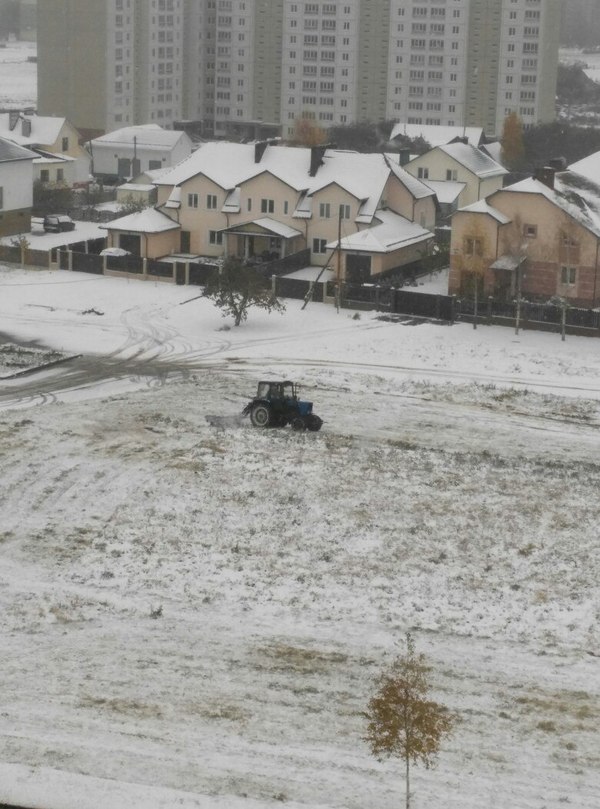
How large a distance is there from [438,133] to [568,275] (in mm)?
53362

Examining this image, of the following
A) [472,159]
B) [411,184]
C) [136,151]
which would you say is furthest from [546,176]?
[136,151]

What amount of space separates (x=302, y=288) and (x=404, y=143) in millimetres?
52986

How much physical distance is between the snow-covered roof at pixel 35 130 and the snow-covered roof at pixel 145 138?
7987mm

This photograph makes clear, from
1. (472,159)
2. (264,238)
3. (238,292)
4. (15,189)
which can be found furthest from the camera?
(472,159)

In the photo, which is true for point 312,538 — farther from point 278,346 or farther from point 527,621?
point 278,346

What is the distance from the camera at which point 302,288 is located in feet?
215

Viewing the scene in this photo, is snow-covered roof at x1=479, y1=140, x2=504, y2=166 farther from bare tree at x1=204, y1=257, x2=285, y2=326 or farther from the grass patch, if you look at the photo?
the grass patch

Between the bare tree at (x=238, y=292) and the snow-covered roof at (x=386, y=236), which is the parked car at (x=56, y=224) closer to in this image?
the snow-covered roof at (x=386, y=236)

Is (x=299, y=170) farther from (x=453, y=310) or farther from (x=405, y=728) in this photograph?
Result: (x=405, y=728)

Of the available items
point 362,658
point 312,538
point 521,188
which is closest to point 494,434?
point 312,538

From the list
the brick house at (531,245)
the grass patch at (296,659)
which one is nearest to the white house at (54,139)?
the brick house at (531,245)

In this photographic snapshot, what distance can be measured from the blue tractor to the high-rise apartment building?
308 ft

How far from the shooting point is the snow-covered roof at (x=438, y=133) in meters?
113

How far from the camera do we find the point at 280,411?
42.2 m
